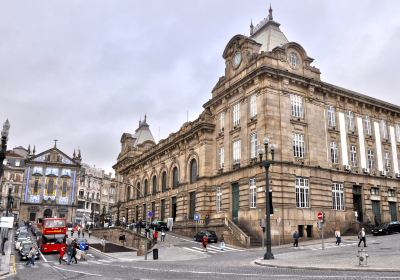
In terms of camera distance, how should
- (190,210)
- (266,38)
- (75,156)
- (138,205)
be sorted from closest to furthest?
(266,38) → (190,210) → (138,205) → (75,156)

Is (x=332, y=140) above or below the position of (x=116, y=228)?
above

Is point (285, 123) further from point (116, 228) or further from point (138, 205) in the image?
point (138, 205)

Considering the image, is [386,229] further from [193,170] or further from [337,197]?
[193,170]

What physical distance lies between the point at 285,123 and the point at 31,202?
78214 mm

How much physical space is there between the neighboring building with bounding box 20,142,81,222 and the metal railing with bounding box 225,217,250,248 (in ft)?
237

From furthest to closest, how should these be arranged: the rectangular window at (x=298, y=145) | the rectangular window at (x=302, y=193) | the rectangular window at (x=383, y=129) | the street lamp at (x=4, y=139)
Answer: the rectangular window at (x=383, y=129) < the rectangular window at (x=298, y=145) < the rectangular window at (x=302, y=193) < the street lamp at (x=4, y=139)

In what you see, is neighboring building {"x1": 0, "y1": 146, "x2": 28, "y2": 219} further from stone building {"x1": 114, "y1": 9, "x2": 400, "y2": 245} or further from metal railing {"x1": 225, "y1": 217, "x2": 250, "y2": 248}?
metal railing {"x1": 225, "y1": 217, "x2": 250, "y2": 248}

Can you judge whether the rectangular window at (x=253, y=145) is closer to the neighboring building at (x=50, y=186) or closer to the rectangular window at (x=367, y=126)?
the rectangular window at (x=367, y=126)

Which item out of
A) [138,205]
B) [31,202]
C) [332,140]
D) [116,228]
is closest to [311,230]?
[332,140]

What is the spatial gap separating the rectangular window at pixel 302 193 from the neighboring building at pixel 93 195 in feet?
277

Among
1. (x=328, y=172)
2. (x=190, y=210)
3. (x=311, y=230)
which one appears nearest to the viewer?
(x=311, y=230)

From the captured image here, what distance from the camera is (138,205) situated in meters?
71.8

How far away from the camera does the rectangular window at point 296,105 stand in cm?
4175

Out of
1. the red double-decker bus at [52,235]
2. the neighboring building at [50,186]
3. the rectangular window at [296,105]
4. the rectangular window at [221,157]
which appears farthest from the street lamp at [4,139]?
the neighboring building at [50,186]
